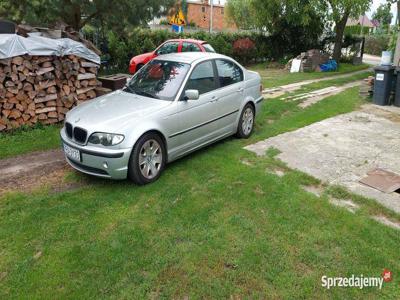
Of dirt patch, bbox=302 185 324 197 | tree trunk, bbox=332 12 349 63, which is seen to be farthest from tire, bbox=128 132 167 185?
tree trunk, bbox=332 12 349 63

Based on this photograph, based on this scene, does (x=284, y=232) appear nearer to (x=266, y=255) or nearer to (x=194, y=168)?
(x=266, y=255)

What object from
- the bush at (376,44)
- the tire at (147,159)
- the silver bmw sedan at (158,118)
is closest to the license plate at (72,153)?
the silver bmw sedan at (158,118)

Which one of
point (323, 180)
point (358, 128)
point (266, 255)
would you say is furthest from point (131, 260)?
point (358, 128)

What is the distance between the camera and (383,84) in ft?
33.4

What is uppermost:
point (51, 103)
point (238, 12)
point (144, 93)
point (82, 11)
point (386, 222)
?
point (238, 12)

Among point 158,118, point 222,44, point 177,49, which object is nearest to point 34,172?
point 158,118

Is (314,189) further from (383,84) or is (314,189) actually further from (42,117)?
(383,84)

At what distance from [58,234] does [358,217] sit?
133 inches

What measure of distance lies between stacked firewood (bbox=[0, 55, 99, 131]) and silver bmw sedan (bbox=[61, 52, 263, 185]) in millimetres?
2159

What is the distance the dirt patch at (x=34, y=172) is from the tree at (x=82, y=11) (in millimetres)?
6389

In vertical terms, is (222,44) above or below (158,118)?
above

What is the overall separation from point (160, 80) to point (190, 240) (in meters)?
2.87

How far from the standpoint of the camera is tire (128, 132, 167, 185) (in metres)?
4.75

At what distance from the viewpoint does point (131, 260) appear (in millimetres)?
3477
